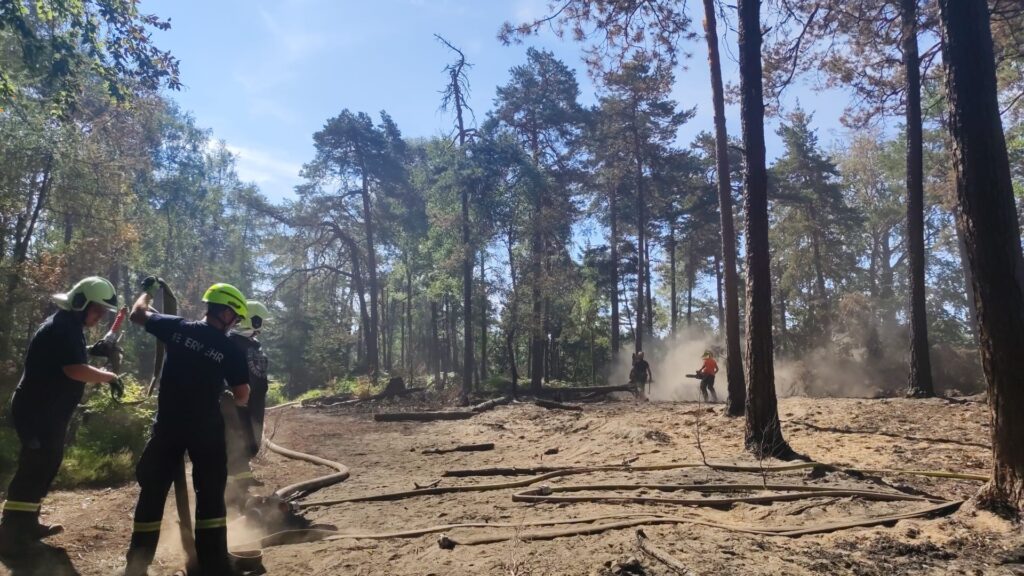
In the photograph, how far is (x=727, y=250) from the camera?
1261 cm

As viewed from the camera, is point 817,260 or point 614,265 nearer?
point 614,265

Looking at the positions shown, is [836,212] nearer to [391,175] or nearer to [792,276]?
[792,276]

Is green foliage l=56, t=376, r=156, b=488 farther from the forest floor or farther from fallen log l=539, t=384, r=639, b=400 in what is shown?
fallen log l=539, t=384, r=639, b=400

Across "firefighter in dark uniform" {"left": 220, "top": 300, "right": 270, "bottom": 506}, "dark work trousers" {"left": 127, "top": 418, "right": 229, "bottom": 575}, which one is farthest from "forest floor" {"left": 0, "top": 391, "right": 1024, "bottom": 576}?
"firefighter in dark uniform" {"left": 220, "top": 300, "right": 270, "bottom": 506}

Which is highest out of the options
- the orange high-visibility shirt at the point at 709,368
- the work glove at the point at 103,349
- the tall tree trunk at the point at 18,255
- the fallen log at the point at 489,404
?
the tall tree trunk at the point at 18,255

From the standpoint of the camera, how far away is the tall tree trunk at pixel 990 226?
15.5ft

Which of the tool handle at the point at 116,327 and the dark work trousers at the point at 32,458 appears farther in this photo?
the tool handle at the point at 116,327

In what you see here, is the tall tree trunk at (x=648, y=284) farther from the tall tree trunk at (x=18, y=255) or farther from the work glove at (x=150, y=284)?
the work glove at (x=150, y=284)

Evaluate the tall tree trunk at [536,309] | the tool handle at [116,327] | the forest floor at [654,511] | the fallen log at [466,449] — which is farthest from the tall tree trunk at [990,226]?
the tall tree trunk at [536,309]

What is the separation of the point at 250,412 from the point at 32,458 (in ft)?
7.48

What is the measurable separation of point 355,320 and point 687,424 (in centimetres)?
4939

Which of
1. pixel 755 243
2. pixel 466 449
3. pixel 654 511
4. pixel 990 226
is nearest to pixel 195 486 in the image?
pixel 654 511

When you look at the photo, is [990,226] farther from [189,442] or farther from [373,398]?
[373,398]

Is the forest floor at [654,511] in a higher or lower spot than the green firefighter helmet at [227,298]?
lower
